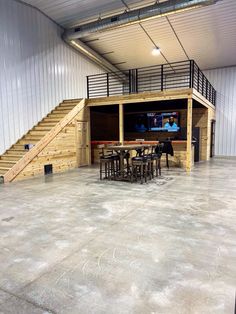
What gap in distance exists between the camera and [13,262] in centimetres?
240

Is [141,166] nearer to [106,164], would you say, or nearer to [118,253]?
[106,164]

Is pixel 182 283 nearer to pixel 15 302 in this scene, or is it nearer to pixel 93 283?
pixel 93 283

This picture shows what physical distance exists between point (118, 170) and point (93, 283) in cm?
Result: 506

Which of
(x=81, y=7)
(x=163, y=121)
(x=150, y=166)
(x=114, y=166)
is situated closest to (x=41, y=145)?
(x=114, y=166)

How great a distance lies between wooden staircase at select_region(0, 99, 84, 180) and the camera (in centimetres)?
675

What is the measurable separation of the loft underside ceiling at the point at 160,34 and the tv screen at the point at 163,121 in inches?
119

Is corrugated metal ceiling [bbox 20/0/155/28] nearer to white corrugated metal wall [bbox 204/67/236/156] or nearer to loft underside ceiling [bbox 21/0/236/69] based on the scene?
loft underside ceiling [bbox 21/0/236/69]

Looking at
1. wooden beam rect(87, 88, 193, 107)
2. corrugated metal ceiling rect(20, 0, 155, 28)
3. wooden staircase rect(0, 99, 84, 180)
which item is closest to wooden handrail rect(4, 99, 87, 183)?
wooden staircase rect(0, 99, 84, 180)

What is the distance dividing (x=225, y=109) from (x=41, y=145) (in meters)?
9.64

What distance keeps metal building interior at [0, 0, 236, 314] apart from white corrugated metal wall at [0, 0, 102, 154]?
4cm

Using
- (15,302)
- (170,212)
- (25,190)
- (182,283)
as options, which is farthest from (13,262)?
(25,190)

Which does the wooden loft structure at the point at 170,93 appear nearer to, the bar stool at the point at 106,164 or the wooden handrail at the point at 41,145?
the wooden handrail at the point at 41,145

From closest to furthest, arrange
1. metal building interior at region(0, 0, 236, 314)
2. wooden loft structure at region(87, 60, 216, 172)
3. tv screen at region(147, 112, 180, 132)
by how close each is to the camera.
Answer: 1. metal building interior at region(0, 0, 236, 314)
2. wooden loft structure at region(87, 60, 216, 172)
3. tv screen at region(147, 112, 180, 132)

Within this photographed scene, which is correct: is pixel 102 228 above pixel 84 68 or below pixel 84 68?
below
